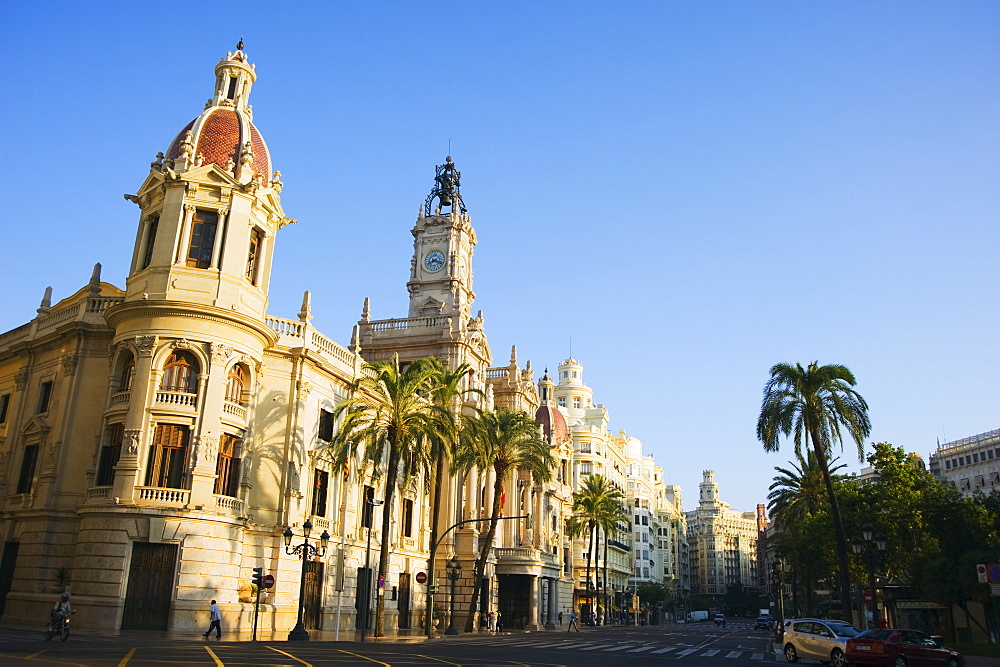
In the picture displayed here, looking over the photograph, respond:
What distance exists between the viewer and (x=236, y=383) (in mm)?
36625

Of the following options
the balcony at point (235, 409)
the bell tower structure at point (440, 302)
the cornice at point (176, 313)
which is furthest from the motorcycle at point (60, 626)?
the bell tower structure at point (440, 302)

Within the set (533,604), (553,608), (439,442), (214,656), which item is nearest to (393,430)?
(439,442)

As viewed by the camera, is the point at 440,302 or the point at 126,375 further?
the point at 440,302

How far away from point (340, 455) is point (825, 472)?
79.3 ft

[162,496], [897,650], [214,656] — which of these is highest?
[162,496]

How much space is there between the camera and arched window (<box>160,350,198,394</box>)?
113ft

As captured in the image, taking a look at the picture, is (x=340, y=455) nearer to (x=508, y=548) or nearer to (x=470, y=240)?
(x=508, y=548)

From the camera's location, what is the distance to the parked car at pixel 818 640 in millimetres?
27219

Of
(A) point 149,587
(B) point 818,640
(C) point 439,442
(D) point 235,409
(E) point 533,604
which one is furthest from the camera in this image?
(E) point 533,604

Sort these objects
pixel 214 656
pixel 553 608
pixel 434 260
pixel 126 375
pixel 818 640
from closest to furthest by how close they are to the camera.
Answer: pixel 214 656 → pixel 818 640 → pixel 126 375 → pixel 434 260 → pixel 553 608

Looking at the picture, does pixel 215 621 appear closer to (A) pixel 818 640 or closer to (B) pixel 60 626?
(B) pixel 60 626

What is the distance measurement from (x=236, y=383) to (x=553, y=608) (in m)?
43.5

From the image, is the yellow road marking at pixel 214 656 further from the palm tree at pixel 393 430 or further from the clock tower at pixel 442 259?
the clock tower at pixel 442 259

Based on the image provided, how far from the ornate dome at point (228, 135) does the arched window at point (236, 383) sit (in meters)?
9.30
